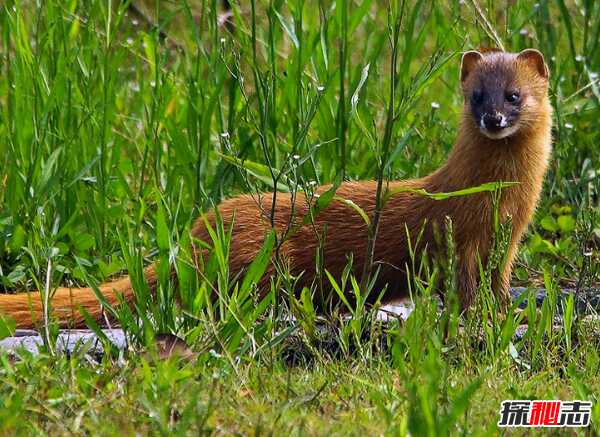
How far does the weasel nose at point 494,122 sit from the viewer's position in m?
4.38

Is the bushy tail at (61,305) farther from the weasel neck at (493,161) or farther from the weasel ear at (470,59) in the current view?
the weasel ear at (470,59)

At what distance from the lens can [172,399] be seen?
2.86m

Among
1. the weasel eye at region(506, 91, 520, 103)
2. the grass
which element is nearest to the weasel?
the weasel eye at region(506, 91, 520, 103)

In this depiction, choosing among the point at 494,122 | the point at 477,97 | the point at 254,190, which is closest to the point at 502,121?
the point at 494,122

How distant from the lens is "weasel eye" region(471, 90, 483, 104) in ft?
14.8

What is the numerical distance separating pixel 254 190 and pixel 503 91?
1084mm

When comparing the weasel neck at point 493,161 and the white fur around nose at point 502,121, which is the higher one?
the white fur around nose at point 502,121

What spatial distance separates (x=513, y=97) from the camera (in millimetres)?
4547

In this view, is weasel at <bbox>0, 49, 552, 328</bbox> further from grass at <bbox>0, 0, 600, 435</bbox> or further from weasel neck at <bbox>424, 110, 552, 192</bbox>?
grass at <bbox>0, 0, 600, 435</bbox>

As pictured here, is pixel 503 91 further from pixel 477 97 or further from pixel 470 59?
pixel 470 59

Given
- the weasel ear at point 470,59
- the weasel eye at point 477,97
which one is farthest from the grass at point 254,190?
the weasel eye at point 477,97

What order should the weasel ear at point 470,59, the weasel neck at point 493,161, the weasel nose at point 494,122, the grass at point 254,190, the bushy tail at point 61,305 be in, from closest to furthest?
1. the grass at point 254,190
2. the bushy tail at point 61,305
3. the weasel nose at point 494,122
4. the weasel neck at point 493,161
5. the weasel ear at point 470,59

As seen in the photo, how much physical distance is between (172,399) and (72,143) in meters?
2.13

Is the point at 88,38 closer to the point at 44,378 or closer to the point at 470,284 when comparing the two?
the point at 470,284
